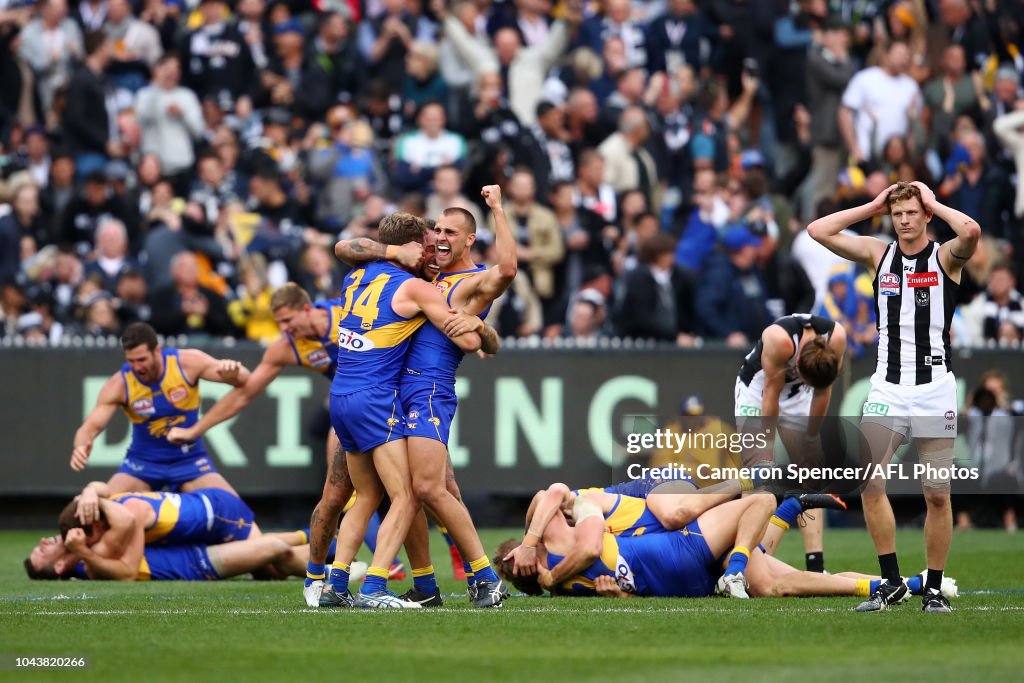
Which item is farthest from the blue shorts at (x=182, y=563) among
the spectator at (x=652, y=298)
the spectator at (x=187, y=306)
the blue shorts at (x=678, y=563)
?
the spectator at (x=652, y=298)

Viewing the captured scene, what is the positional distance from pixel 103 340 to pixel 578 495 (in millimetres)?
7846

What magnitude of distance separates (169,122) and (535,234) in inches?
197

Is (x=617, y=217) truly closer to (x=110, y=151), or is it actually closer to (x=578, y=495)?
(x=110, y=151)

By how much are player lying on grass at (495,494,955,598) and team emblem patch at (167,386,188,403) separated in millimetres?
4164

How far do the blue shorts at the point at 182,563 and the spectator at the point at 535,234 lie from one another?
6.46 metres

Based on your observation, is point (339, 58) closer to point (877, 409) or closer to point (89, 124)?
point (89, 124)

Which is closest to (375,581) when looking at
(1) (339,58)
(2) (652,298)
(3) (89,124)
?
(2) (652,298)

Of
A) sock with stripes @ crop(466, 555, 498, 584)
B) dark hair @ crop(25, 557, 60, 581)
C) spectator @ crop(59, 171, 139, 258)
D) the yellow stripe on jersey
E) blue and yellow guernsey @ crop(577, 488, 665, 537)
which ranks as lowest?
dark hair @ crop(25, 557, 60, 581)

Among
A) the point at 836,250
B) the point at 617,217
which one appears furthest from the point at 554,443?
the point at 836,250

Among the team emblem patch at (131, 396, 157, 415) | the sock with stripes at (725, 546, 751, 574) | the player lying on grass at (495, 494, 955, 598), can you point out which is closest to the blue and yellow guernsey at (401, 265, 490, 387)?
the player lying on grass at (495, 494, 955, 598)

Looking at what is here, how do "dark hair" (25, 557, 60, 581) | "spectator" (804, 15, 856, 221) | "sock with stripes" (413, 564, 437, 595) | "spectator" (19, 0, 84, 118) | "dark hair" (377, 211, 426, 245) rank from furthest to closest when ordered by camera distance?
"spectator" (19, 0, 84, 118) → "spectator" (804, 15, 856, 221) → "dark hair" (25, 557, 60, 581) → "sock with stripes" (413, 564, 437, 595) → "dark hair" (377, 211, 426, 245)

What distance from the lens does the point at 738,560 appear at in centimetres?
1127

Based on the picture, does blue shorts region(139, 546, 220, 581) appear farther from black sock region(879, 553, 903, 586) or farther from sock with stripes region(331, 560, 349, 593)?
black sock region(879, 553, 903, 586)

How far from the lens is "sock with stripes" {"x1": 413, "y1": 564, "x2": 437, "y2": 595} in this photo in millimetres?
10797
